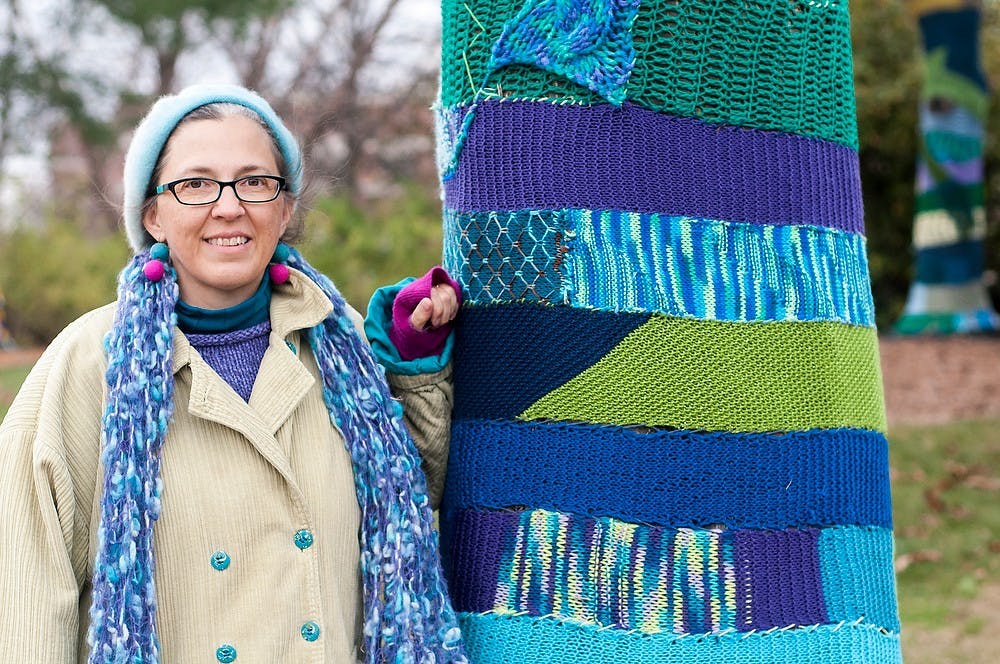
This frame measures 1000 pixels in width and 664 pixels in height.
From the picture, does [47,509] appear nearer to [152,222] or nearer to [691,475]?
[152,222]

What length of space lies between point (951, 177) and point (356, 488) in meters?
10.4

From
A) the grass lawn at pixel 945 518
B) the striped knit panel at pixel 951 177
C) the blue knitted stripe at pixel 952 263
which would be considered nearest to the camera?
the grass lawn at pixel 945 518

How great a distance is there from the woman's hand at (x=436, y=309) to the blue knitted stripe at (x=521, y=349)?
4cm

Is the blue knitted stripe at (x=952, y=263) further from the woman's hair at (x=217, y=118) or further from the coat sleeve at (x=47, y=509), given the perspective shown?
the coat sleeve at (x=47, y=509)

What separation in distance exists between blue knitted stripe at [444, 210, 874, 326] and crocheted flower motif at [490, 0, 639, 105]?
0.83ft

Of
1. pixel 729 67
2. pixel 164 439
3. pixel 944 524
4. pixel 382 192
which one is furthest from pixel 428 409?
pixel 382 192

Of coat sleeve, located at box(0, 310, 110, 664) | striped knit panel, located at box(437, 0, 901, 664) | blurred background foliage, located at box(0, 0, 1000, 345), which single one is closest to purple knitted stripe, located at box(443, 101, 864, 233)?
striped knit panel, located at box(437, 0, 901, 664)

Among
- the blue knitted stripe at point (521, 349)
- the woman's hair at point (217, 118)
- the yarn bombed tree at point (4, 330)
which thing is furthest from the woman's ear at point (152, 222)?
the yarn bombed tree at point (4, 330)

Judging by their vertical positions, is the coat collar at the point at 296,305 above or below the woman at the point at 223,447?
above

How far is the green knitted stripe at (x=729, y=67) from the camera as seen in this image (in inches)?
85.1

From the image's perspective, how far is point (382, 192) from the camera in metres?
13.4

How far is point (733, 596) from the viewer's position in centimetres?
214

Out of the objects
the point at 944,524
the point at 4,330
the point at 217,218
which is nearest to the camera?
the point at 217,218

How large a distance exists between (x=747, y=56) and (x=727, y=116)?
12 centimetres
